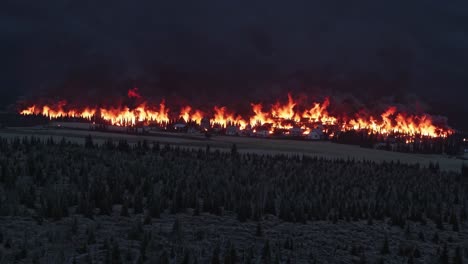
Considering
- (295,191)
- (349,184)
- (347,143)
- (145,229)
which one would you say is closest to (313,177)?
(349,184)

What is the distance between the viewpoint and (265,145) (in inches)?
3088

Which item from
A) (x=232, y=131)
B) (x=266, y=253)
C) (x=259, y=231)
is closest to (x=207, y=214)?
(x=259, y=231)

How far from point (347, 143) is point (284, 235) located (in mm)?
66952

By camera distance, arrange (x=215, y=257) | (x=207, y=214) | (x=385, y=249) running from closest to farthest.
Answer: (x=215, y=257), (x=385, y=249), (x=207, y=214)

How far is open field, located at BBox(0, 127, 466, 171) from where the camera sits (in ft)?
228

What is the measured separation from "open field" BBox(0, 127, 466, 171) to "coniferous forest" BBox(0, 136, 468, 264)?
22696mm

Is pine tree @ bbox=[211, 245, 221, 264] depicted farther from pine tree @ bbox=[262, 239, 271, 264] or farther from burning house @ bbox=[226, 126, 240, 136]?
burning house @ bbox=[226, 126, 240, 136]

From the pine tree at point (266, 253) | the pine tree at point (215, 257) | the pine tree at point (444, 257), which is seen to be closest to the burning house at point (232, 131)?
the pine tree at point (444, 257)

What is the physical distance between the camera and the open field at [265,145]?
69.6 m

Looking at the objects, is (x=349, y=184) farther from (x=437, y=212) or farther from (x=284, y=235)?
(x=284, y=235)

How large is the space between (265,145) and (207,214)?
50.2m

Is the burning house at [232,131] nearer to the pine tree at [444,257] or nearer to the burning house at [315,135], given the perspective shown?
the burning house at [315,135]

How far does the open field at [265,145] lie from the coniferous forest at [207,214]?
2270 centimetres

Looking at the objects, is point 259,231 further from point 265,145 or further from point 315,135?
point 315,135
